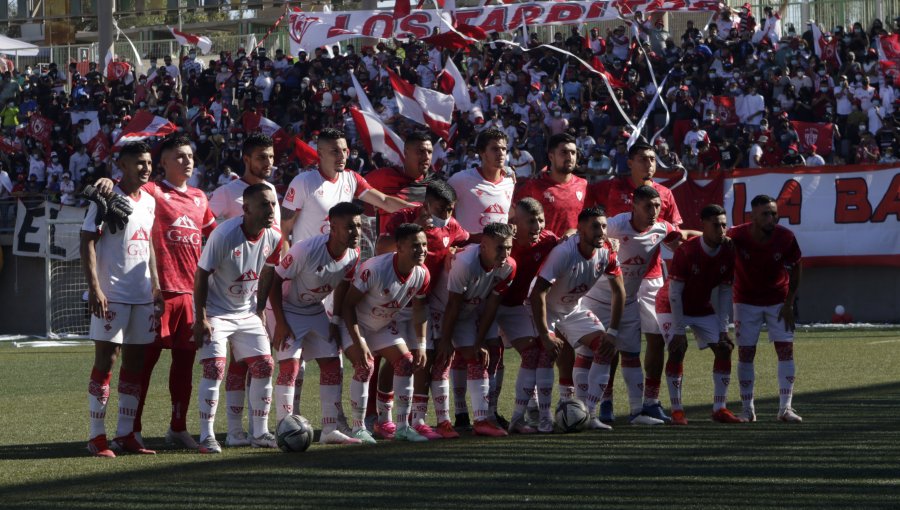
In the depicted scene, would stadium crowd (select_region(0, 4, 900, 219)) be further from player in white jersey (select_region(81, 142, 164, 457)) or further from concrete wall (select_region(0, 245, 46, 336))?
player in white jersey (select_region(81, 142, 164, 457))

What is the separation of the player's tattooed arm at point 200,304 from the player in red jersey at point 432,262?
4.86 feet

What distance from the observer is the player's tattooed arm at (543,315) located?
9914 millimetres

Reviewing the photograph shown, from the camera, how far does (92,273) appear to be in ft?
28.5

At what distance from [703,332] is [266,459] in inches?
156

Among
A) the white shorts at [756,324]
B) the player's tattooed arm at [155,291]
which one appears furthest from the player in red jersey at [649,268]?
the player's tattooed arm at [155,291]

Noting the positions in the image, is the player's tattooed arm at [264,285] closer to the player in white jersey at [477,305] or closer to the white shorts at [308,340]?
the white shorts at [308,340]

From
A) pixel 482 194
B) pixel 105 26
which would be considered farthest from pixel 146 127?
pixel 482 194

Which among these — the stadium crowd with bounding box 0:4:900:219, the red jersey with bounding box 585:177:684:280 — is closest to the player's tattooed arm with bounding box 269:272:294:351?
the red jersey with bounding box 585:177:684:280

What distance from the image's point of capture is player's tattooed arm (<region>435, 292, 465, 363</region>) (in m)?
9.74

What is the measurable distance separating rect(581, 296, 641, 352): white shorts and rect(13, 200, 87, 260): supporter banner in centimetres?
1756

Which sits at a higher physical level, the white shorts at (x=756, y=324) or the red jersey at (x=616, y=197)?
the red jersey at (x=616, y=197)

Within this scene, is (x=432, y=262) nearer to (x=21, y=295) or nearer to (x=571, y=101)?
(x=571, y=101)

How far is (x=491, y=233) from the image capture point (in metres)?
9.52

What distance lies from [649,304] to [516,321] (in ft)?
4.27
